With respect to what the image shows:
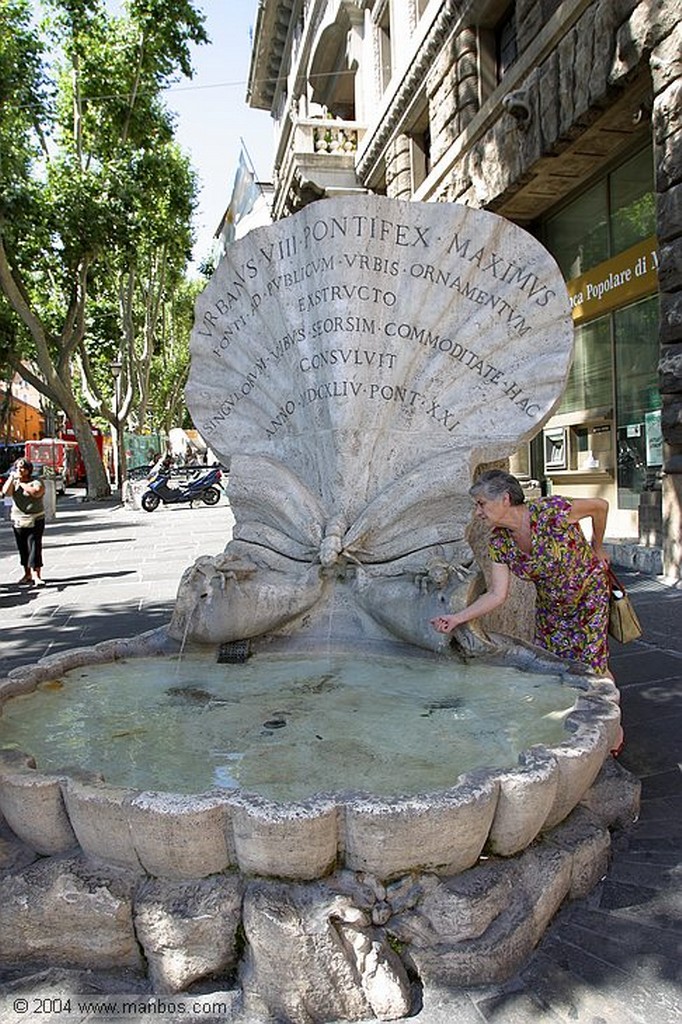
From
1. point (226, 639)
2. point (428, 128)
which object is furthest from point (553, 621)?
point (428, 128)

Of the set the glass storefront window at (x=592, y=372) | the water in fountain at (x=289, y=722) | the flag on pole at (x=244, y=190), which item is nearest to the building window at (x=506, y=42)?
the glass storefront window at (x=592, y=372)

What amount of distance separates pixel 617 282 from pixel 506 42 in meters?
4.56

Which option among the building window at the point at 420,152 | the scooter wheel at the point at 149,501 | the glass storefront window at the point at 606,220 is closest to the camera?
the glass storefront window at the point at 606,220

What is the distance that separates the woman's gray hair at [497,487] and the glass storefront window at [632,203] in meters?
6.33

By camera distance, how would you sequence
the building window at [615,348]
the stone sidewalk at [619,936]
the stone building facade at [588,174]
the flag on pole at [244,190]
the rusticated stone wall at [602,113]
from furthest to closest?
1. the flag on pole at [244,190]
2. the building window at [615,348]
3. the stone building facade at [588,174]
4. the rusticated stone wall at [602,113]
5. the stone sidewalk at [619,936]

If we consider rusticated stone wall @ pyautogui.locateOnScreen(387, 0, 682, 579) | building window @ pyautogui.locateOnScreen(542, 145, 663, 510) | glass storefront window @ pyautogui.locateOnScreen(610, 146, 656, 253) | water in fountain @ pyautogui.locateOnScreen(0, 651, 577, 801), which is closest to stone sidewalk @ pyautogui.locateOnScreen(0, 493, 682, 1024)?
water in fountain @ pyautogui.locateOnScreen(0, 651, 577, 801)

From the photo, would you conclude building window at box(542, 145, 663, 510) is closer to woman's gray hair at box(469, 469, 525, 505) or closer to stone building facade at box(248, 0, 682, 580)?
stone building facade at box(248, 0, 682, 580)

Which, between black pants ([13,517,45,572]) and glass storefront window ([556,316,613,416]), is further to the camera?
glass storefront window ([556,316,613,416])

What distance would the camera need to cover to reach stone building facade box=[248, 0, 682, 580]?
7055 mm

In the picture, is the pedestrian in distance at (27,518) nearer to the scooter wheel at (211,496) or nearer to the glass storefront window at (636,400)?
the glass storefront window at (636,400)

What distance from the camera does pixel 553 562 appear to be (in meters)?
3.25

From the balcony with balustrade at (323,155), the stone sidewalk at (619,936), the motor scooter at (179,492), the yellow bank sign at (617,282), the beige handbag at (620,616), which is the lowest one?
the stone sidewalk at (619,936)

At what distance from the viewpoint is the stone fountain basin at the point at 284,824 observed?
2.01 m

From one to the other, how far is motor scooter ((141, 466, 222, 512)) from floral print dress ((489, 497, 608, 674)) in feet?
53.7
